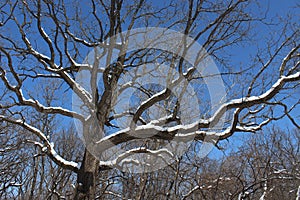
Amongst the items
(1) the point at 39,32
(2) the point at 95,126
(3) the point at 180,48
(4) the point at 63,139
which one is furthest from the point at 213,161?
(4) the point at 63,139

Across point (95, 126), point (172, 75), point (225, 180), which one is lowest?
point (225, 180)

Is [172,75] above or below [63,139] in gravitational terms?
below

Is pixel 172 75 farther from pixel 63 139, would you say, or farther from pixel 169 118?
pixel 63 139

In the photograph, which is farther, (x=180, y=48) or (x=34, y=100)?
(x=34, y=100)

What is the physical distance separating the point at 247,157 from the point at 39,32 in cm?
630

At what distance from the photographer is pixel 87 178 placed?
705cm

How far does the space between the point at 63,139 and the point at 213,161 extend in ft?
41.0

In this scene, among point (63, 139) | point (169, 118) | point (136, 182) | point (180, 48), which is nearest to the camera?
point (180, 48)

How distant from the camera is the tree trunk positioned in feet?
22.5

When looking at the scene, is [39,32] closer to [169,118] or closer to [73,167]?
[73,167]

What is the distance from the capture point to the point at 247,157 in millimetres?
4945

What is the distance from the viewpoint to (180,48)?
6727mm

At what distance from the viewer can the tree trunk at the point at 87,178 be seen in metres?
6.86

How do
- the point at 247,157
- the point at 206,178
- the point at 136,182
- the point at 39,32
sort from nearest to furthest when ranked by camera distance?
the point at 247,157
the point at 206,178
the point at 39,32
the point at 136,182
